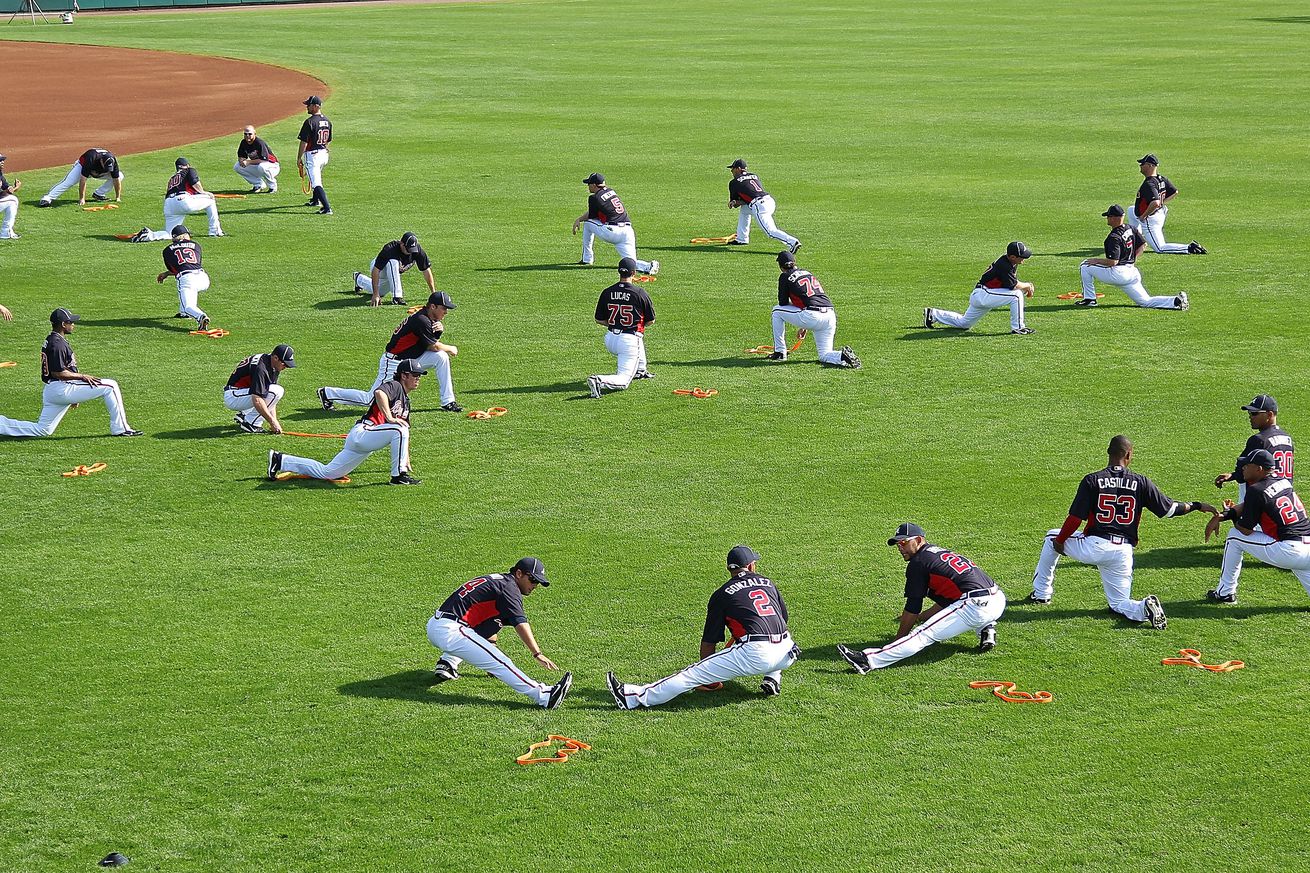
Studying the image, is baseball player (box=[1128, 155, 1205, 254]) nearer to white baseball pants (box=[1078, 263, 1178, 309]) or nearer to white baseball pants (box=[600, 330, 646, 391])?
white baseball pants (box=[1078, 263, 1178, 309])

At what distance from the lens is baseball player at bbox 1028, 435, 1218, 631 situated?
13742 millimetres

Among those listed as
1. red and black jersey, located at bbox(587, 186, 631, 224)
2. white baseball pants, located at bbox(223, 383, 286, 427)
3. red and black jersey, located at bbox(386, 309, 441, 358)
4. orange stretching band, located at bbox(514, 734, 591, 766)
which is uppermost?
red and black jersey, located at bbox(587, 186, 631, 224)

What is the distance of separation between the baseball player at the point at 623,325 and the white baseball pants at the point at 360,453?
4.10 meters

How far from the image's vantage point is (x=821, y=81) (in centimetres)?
5184

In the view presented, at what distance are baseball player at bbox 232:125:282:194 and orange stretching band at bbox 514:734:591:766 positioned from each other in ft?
85.6

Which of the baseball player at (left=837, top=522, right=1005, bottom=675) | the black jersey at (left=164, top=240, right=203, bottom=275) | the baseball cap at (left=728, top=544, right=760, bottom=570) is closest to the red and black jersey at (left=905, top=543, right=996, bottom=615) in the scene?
the baseball player at (left=837, top=522, right=1005, bottom=675)

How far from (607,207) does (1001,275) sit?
8040mm

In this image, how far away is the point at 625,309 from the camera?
2125 centimetres

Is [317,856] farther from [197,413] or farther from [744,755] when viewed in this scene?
[197,413]

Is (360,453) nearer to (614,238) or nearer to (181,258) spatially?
(181,258)

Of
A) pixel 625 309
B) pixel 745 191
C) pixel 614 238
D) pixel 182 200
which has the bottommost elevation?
pixel 625 309

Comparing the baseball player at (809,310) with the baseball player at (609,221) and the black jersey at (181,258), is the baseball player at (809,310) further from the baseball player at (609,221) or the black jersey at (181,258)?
the black jersey at (181,258)

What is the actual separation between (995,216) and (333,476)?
64.1 feet

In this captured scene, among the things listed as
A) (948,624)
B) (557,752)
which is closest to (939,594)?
(948,624)
